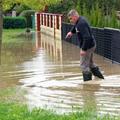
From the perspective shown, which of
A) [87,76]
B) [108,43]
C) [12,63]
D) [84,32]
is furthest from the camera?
[108,43]

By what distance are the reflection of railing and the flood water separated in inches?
419

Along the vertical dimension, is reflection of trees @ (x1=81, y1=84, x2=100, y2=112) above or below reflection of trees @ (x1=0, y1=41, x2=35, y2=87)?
above

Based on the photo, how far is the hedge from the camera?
46.5 meters

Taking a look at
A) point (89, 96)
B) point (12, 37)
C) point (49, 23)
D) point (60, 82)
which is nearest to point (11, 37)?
point (12, 37)

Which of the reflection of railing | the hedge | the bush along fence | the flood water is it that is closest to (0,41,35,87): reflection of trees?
the flood water

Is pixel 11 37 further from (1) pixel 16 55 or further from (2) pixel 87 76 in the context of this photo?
(2) pixel 87 76

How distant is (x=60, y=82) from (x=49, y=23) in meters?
23.1

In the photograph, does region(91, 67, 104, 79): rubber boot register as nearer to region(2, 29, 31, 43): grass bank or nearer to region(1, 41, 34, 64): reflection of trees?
region(1, 41, 34, 64): reflection of trees

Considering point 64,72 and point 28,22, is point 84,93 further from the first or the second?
point 28,22

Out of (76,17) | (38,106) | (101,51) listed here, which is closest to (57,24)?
(101,51)

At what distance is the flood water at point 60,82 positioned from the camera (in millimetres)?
10297

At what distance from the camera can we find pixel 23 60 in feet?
64.9

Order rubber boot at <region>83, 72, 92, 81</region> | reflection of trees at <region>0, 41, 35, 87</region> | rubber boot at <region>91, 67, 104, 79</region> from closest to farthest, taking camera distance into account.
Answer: rubber boot at <region>83, 72, 92, 81</region> < rubber boot at <region>91, 67, 104, 79</region> < reflection of trees at <region>0, 41, 35, 87</region>

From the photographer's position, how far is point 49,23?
36.3 meters
